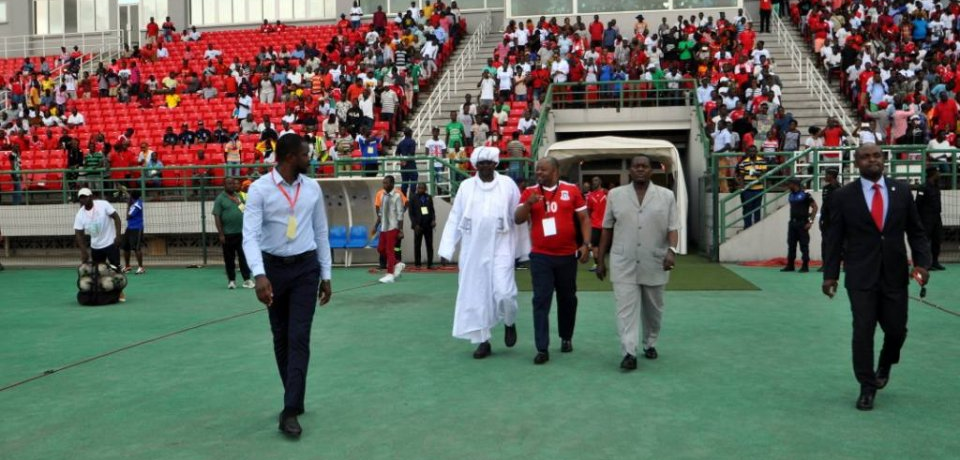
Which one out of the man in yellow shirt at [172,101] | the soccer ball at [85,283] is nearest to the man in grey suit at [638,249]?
the soccer ball at [85,283]

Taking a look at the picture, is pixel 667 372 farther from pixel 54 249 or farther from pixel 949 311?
pixel 54 249

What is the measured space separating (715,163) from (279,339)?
1372 centimetres

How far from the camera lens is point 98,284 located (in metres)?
12.7

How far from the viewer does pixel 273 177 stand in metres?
6.15

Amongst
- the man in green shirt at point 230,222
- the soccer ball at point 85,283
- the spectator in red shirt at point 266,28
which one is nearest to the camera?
the soccer ball at point 85,283

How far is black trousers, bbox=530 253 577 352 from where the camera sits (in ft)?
26.8

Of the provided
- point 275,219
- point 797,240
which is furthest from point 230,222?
point 797,240

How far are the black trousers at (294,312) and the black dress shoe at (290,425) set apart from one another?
2.1 inches

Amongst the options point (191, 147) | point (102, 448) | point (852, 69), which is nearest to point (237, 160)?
point (191, 147)

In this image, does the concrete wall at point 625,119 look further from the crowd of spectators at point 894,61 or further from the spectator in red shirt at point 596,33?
the spectator in red shirt at point 596,33

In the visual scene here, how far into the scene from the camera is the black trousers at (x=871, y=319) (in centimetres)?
634

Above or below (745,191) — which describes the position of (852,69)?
above

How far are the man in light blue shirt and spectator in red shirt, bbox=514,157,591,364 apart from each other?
8.19 ft

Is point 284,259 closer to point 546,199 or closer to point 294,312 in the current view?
point 294,312
